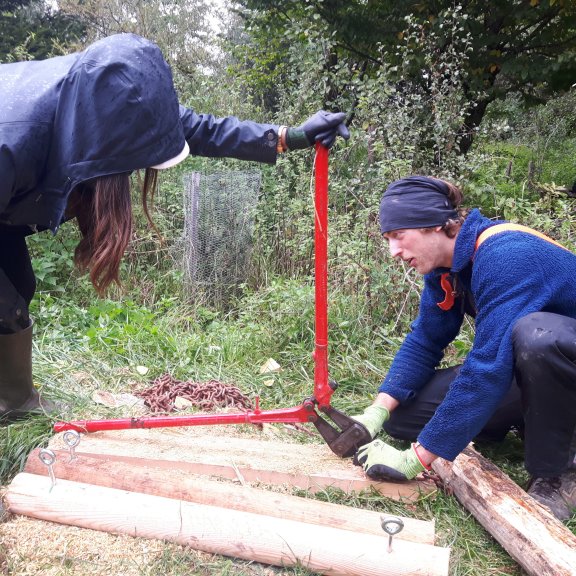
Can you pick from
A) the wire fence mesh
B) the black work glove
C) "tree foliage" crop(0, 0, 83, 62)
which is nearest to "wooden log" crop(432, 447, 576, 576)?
the black work glove

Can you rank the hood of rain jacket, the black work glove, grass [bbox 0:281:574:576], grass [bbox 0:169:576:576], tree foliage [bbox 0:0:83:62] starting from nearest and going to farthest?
the hood of rain jacket < the black work glove < grass [bbox 0:169:576:576] < grass [bbox 0:281:574:576] < tree foliage [bbox 0:0:83:62]

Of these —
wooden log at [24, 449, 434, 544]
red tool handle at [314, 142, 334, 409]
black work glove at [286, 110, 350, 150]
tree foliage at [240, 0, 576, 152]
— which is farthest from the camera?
tree foliage at [240, 0, 576, 152]

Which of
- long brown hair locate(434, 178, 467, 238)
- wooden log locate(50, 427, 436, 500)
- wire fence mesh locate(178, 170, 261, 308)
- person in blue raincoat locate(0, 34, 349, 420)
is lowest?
wooden log locate(50, 427, 436, 500)

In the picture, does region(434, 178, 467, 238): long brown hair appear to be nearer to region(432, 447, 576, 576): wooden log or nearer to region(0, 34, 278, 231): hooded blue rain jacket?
region(432, 447, 576, 576): wooden log

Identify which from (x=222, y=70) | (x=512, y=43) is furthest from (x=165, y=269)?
(x=222, y=70)

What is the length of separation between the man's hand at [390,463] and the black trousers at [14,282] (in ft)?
5.41

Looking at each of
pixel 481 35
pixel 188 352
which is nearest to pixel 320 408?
pixel 188 352

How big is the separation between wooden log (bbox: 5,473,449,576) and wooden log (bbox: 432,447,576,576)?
28 cm

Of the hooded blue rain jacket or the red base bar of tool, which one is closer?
the hooded blue rain jacket

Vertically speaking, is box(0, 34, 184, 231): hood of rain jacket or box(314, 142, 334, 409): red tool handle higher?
box(0, 34, 184, 231): hood of rain jacket

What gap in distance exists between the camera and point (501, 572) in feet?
6.54

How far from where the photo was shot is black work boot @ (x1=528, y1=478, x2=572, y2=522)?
227 centimetres

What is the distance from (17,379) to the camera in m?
2.84

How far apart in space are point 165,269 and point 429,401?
3.33m
